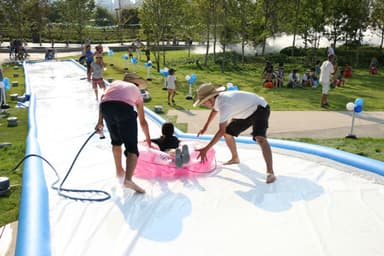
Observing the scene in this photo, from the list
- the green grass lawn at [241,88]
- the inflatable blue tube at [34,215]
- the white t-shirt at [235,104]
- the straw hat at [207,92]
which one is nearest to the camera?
the inflatable blue tube at [34,215]

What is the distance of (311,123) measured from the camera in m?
8.92

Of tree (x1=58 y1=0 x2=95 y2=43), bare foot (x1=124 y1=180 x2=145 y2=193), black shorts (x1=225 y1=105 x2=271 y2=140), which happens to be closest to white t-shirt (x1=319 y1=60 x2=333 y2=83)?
black shorts (x1=225 y1=105 x2=271 y2=140)

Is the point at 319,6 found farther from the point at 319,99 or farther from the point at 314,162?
the point at 314,162

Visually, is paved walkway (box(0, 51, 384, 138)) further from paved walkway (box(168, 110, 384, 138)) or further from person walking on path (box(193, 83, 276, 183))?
person walking on path (box(193, 83, 276, 183))

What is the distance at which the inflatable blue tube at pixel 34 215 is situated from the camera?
3.13m

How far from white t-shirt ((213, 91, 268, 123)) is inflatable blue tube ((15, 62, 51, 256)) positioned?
212 centimetres

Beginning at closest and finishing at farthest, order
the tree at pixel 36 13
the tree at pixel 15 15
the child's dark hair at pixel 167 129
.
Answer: the child's dark hair at pixel 167 129
the tree at pixel 15 15
the tree at pixel 36 13

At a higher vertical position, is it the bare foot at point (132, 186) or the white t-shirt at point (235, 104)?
the white t-shirt at point (235, 104)

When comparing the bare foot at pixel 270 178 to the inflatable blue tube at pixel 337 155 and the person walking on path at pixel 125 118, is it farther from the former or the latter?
the person walking on path at pixel 125 118

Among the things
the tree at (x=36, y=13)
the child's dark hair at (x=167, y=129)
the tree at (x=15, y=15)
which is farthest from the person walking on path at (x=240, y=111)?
the tree at (x=36, y=13)

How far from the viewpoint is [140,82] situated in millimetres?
4594

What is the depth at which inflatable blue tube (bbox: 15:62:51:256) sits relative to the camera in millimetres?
3131

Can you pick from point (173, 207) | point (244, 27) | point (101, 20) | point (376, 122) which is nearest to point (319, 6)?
point (244, 27)

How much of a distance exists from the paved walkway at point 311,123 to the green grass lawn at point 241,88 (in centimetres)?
45
